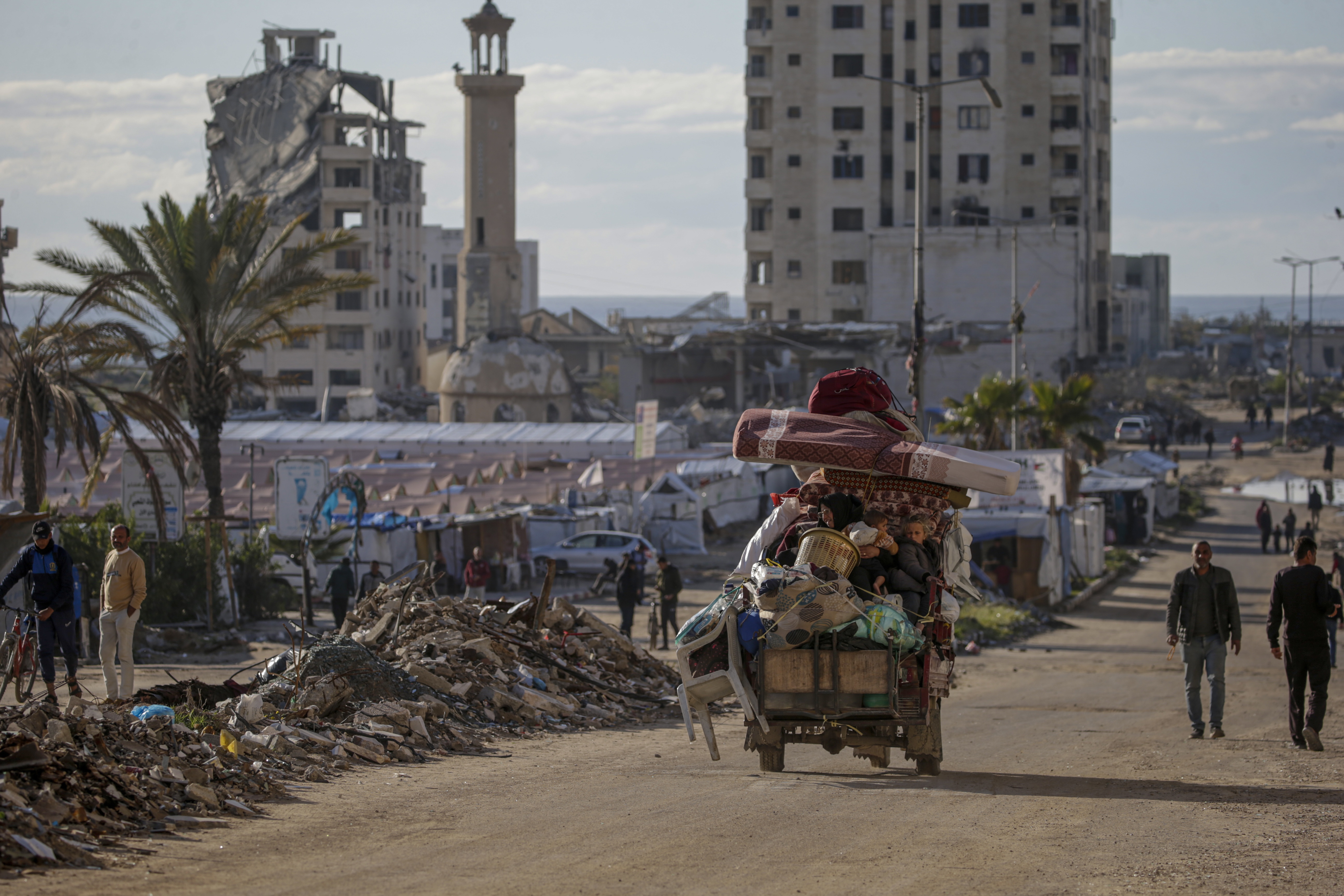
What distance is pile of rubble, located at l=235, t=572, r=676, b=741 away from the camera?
35.8 feet

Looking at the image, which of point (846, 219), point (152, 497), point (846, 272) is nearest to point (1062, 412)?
point (152, 497)

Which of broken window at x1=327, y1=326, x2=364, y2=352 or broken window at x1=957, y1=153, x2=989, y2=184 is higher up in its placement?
broken window at x1=957, y1=153, x2=989, y2=184

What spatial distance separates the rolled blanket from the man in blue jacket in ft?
19.4

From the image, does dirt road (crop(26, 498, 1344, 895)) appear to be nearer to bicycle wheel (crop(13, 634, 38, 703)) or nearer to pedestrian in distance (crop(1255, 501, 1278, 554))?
bicycle wheel (crop(13, 634, 38, 703))

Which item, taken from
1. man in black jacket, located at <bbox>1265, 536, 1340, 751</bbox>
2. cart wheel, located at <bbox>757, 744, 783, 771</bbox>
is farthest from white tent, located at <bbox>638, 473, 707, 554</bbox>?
cart wheel, located at <bbox>757, 744, 783, 771</bbox>

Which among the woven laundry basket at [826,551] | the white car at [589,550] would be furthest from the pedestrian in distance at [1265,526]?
the woven laundry basket at [826,551]

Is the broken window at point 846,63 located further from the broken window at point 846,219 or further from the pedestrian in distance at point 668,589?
the pedestrian in distance at point 668,589

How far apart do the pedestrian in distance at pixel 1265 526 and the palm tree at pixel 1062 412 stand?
5.02m

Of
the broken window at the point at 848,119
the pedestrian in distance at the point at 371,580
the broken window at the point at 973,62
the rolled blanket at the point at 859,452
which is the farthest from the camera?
the broken window at the point at 848,119

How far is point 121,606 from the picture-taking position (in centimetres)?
1208

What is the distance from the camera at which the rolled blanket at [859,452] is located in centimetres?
902

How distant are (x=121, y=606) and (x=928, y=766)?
274 inches

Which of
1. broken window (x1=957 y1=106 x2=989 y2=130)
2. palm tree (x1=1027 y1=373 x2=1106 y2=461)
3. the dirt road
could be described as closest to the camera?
the dirt road

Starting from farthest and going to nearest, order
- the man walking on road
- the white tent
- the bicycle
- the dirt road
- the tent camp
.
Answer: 1. the white tent
2. the tent camp
3. the man walking on road
4. the bicycle
5. the dirt road
